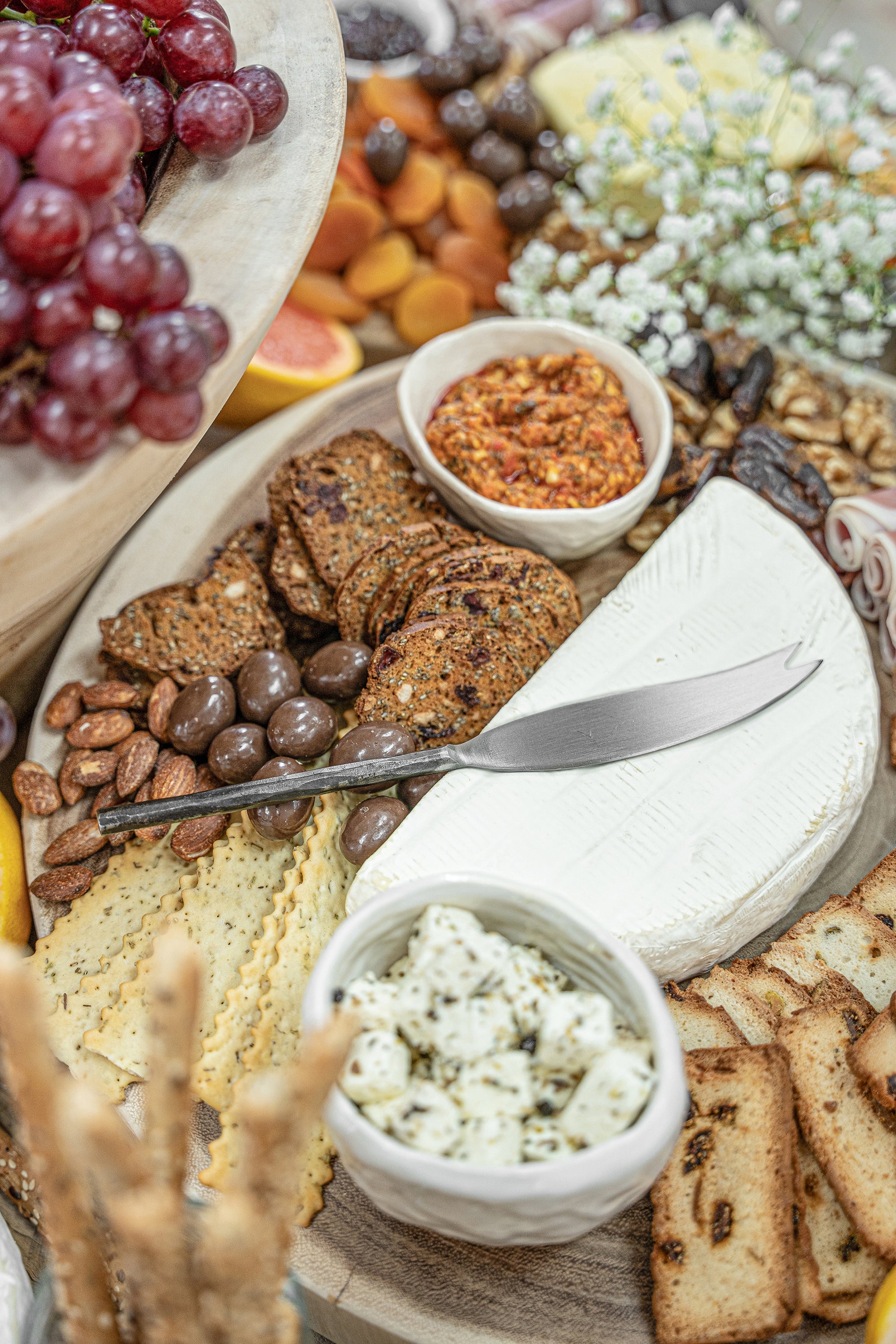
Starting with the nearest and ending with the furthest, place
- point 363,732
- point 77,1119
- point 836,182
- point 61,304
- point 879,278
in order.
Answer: point 77,1119, point 61,304, point 363,732, point 879,278, point 836,182

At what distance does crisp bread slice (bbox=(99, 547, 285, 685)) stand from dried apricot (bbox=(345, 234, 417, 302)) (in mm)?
1410

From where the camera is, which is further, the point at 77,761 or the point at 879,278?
the point at 879,278

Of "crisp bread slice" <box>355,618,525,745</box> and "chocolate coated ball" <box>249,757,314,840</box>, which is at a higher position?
"crisp bread slice" <box>355,618,525,745</box>

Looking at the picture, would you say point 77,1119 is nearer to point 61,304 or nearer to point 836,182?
point 61,304

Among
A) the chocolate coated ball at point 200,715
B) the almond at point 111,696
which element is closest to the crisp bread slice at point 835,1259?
the chocolate coated ball at point 200,715

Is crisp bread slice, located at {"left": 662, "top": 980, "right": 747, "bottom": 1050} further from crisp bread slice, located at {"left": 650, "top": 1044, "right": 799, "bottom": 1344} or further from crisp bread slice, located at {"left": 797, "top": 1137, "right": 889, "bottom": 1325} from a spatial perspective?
crisp bread slice, located at {"left": 797, "top": 1137, "right": 889, "bottom": 1325}

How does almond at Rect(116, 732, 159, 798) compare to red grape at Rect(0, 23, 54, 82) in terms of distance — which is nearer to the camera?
red grape at Rect(0, 23, 54, 82)

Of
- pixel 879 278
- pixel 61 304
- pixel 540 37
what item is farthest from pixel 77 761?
pixel 540 37

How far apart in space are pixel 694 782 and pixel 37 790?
49.4 inches

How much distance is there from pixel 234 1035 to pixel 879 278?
8.30 ft

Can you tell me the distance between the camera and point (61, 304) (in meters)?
1.09

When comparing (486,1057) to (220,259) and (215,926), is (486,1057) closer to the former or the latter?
(215,926)

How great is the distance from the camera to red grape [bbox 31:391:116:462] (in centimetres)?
110

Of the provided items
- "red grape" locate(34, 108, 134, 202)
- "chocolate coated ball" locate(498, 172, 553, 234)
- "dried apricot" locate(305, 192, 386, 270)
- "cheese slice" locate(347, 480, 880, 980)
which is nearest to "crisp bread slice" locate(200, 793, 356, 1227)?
"cheese slice" locate(347, 480, 880, 980)
